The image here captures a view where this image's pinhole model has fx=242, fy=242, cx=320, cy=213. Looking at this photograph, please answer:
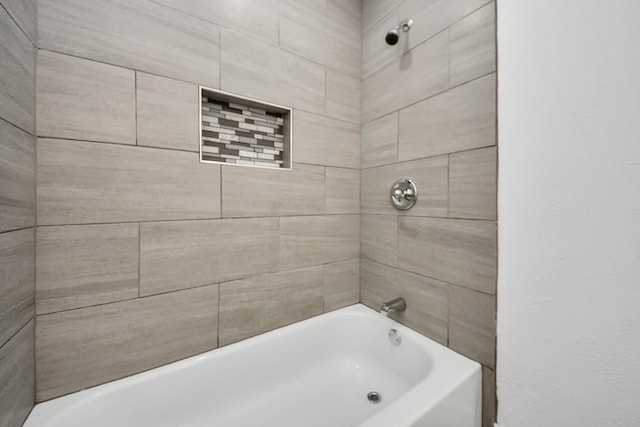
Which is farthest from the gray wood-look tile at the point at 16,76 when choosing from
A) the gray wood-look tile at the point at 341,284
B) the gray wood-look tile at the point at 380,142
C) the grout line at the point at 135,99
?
the gray wood-look tile at the point at 380,142

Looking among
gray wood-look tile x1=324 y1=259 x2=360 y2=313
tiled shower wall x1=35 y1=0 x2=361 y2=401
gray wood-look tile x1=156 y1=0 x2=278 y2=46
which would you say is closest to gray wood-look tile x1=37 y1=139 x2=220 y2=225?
tiled shower wall x1=35 y1=0 x2=361 y2=401

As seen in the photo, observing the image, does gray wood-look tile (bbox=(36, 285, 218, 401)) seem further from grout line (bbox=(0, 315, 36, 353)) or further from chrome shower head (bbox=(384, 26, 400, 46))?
chrome shower head (bbox=(384, 26, 400, 46))

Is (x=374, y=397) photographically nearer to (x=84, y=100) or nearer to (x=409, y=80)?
(x=409, y=80)

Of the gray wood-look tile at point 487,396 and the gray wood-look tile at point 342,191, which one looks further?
the gray wood-look tile at point 342,191

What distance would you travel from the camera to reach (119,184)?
964mm

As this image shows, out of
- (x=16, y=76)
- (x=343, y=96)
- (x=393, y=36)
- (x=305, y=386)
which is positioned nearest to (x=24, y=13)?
(x=16, y=76)

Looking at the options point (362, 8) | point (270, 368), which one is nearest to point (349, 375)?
point (270, 368)

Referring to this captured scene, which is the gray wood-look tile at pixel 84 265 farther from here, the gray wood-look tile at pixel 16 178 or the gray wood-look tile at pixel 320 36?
the gray wood-look tile at pixel 320 36

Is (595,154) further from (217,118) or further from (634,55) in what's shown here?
(217,118)

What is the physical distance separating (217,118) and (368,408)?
1.68 meters

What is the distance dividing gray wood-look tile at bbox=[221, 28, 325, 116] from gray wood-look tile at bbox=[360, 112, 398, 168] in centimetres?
35

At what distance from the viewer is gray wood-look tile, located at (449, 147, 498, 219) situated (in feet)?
3.31

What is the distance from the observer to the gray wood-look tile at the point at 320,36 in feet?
4.42

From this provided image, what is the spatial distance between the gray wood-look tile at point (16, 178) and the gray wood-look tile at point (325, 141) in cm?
102
